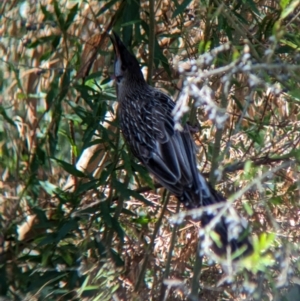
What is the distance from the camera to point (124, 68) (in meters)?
4.68

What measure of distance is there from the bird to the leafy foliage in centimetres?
8

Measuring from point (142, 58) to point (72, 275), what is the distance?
59.2 inches

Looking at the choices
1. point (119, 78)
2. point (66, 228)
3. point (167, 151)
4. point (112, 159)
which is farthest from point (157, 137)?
point (66, 228)

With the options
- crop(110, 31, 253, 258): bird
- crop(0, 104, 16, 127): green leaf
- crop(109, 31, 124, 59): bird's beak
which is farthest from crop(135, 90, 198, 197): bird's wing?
crop(0, 104, 16, 127): green leaf

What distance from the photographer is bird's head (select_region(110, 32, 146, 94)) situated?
4.40 metres

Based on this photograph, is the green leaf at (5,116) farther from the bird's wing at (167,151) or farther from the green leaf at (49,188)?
the bird's wing at (167,151)

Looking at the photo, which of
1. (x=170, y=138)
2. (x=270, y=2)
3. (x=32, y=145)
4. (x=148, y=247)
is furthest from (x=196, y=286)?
(x=270, y=2)

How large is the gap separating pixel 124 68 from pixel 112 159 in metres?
0.56

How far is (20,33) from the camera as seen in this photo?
4590mm

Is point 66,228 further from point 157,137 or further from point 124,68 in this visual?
point 124,68

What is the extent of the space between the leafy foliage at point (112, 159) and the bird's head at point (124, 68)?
0.27ft

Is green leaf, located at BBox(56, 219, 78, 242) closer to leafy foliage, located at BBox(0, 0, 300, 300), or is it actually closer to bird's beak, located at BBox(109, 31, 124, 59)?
leafy foliage, located at BBox(0, 0, 300, 300)

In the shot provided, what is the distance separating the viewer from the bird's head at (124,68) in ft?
14.4

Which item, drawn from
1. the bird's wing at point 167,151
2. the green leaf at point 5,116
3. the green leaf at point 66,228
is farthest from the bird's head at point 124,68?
the green leaf at point 66,228
